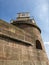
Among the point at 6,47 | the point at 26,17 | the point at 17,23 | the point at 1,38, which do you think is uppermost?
the point at 26,17

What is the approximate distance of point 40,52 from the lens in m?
11.0

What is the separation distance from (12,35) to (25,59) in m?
1.84

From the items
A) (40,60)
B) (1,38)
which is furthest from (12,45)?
(40,60)

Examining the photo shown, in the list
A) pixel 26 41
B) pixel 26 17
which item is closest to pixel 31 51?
pixel 26 41

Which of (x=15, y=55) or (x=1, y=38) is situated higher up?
(x=1, y=38)

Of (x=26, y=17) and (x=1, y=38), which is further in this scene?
Result: (x=26, y=17)

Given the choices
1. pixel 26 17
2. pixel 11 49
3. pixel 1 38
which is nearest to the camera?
pixel 1 38

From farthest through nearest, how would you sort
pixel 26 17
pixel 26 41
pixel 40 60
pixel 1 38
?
pixel 26 17, pixel 40 60, pixel 26 41, pixel 1 38

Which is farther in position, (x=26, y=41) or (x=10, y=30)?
(x=26, y=41)

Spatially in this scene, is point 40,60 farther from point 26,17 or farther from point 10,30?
point 26,17

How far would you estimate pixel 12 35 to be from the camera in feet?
27.9

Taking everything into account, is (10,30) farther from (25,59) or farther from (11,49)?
(25,59)

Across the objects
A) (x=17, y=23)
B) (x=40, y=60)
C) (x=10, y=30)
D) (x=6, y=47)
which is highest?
(x=17, y=23)

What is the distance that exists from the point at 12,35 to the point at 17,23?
3.71 metres
